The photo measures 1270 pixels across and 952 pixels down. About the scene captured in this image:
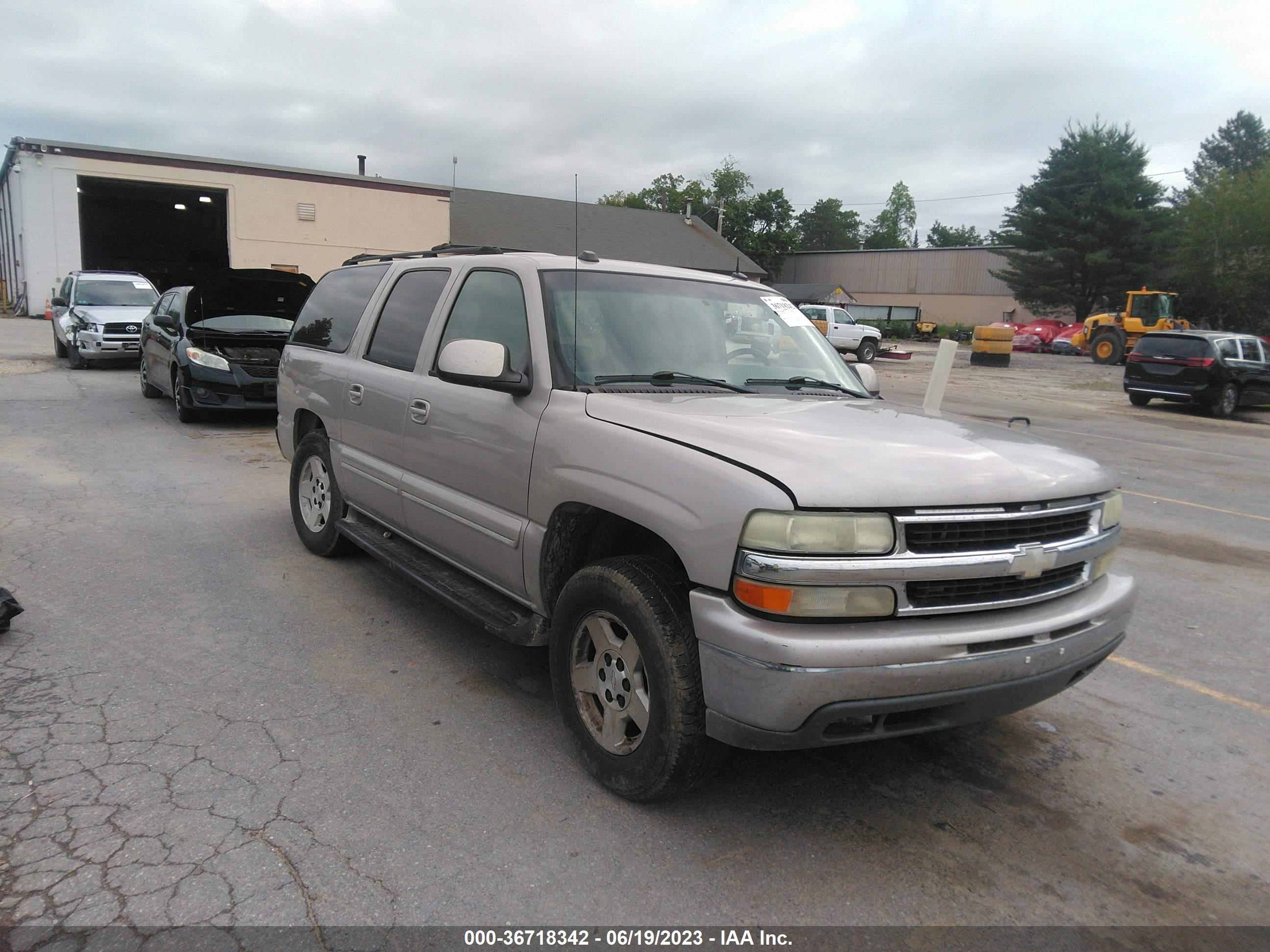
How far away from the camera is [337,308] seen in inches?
222

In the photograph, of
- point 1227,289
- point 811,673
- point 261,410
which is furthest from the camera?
point 1227,289

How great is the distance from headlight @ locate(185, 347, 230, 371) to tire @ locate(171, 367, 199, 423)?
0.34m

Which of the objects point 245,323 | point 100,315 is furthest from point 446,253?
point 100,315

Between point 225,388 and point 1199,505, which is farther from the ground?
point 225,388

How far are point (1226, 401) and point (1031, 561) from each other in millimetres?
20150

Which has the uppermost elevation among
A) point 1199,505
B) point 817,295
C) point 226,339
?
point 817,295

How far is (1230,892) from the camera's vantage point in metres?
2.72

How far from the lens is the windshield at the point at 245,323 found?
36.6 feet

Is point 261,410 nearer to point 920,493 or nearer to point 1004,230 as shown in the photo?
point 920,493

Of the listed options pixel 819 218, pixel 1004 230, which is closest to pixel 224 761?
pixel 1004 230

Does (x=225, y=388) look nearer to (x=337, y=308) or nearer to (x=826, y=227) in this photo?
(x=337, y=308)

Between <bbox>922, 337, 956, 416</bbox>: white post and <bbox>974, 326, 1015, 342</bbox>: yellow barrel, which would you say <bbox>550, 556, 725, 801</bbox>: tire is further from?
<bbox>974, 326, 1015, 342</bbox>: yellow barrel

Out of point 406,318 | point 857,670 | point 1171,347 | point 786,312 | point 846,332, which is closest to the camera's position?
point 857,670

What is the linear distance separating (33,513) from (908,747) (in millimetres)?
6458
